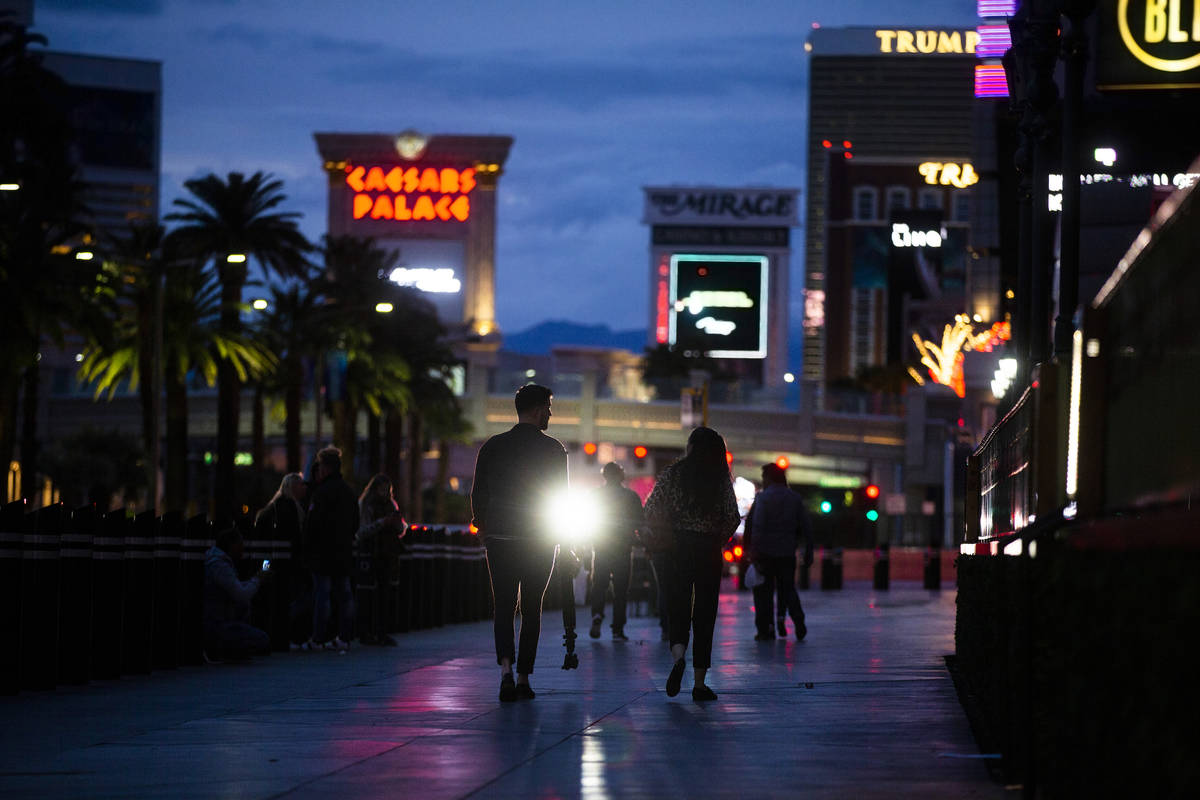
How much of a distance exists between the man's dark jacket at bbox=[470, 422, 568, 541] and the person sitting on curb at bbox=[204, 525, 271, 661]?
4.45m

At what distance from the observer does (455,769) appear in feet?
27.1

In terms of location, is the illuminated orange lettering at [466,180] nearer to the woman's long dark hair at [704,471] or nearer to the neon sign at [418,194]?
the neon sign at [418,194]

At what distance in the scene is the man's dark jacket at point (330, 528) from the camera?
58.2 ft

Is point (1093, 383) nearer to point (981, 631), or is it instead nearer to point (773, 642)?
point (981, 631)

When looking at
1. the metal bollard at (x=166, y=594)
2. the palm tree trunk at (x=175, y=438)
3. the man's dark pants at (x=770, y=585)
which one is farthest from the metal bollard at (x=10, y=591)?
the palm tree trunk at (x=175, y=438)

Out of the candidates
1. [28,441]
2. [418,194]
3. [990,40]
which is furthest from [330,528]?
[418,194]

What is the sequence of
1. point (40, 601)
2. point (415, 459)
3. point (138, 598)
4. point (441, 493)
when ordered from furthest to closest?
1. point (441, 493)
2. point (415, 459)
3. point (138, 598)
4. point (40, 601)

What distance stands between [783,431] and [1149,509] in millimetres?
91481

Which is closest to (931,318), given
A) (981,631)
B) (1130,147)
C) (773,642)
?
(1130,147)

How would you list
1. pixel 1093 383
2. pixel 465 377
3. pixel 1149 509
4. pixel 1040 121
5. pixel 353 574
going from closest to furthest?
1. pixel 1149 509
2. pixel 1093 383
3. pixel 1040 121
4. pixel 353 574
5. pixel 465 377

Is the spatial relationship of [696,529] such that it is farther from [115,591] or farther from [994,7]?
[994,7]

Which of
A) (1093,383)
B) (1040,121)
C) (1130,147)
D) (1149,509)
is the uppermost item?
(1130,147)

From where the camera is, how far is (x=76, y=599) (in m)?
13.5

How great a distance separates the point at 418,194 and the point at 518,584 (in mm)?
146061
